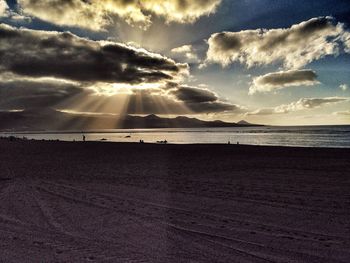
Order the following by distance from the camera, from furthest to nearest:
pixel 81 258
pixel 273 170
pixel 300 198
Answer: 1. pixel 273 170
2. pixel 300 198
3. pixel 81 258

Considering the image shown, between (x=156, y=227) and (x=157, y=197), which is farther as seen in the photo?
(x=157, y=197)

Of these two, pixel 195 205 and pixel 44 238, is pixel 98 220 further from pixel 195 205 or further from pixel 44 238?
pixel 195 205

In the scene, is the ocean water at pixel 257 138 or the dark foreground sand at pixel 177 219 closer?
the dark foreground sand at pixel 177 219

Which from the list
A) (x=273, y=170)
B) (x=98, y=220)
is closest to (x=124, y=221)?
(x=98, y=220)

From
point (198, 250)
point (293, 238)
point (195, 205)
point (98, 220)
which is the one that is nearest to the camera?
point (198, 250)

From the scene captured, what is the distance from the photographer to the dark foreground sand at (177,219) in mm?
5770

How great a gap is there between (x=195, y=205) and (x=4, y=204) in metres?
5.54

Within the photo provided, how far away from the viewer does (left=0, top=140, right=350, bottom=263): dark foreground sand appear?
577 centimetres

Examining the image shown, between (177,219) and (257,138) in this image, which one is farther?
(257,138)

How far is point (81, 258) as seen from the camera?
5508mm

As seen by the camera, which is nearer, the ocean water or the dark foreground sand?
the dark foreground sand

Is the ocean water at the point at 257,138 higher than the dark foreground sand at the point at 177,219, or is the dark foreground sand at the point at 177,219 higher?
the ocean water at the point at 257,138

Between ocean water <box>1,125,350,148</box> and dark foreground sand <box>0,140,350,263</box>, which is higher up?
ocean water <box>1,125,350,148</box>

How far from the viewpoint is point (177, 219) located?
802 cm
